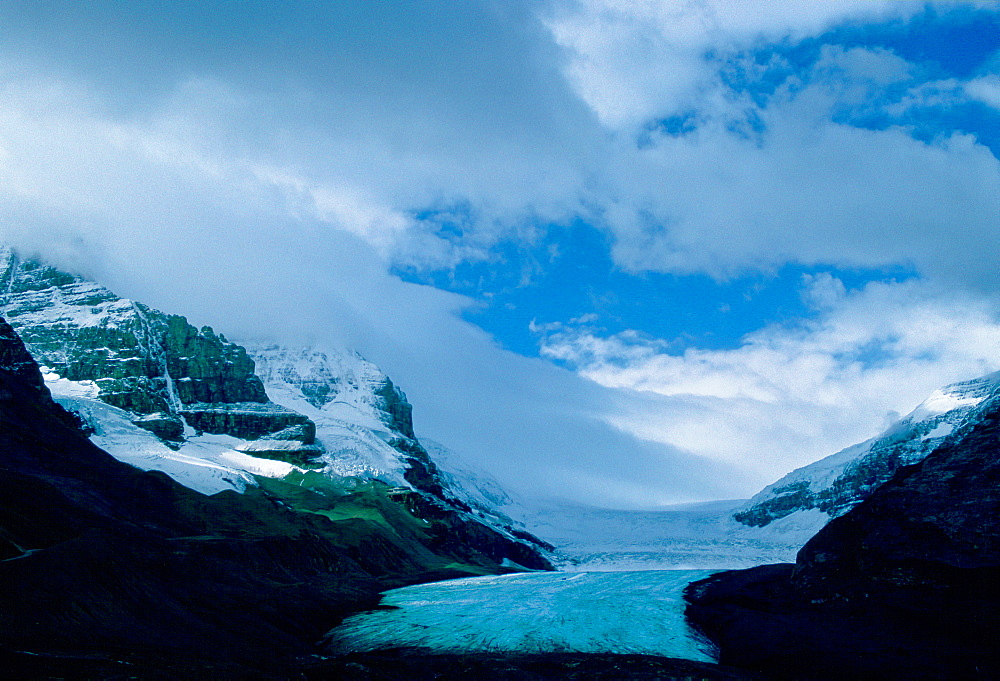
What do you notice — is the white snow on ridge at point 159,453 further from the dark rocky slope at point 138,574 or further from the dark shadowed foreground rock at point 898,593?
the dark shadowed foreground rock at point 898,593

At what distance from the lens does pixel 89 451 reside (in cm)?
8962

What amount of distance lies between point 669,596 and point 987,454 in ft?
94.6

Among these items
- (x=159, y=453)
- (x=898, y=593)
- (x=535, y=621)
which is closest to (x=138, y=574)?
(x=535, y=621)

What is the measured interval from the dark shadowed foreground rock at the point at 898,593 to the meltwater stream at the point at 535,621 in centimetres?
369

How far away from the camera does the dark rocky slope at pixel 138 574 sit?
26.8 m

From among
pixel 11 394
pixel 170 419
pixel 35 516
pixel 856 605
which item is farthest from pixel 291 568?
pixel 170 419

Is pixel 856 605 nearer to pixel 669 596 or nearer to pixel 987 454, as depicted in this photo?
pixel 987 454

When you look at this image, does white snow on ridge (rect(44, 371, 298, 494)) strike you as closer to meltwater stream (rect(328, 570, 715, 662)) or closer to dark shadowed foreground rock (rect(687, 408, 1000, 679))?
meltwater stream (rect(328, 570, 715, 662))

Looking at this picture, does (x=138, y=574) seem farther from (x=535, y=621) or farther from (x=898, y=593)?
(x=898, y=593)

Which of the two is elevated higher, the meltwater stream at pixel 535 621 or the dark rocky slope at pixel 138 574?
the dark rocky slope at pixel 138 574

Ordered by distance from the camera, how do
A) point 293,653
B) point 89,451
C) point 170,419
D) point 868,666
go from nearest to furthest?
point 868,666
point 293,653
point 89,451
point 170,419

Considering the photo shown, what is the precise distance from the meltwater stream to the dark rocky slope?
3796 millimetres

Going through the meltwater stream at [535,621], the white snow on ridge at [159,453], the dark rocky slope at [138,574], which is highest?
the white snow on ridge at [159,453]

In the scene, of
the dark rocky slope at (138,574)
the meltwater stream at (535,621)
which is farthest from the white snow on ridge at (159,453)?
the meltwater stream at (535,621)
